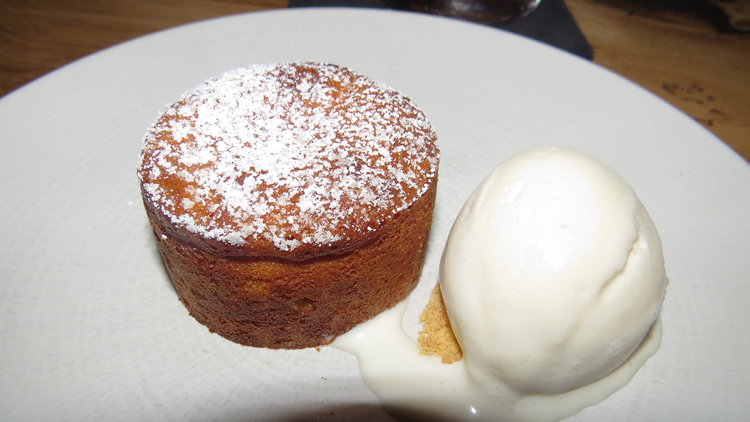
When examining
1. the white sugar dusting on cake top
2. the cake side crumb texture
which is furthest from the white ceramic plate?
the white sugar dusting on cake top

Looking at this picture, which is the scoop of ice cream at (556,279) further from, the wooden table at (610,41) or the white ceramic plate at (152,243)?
the wooden table at (610,41)

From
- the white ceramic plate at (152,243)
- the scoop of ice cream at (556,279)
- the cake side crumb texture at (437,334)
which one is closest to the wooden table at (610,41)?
the white ceramic plate at (152,243)

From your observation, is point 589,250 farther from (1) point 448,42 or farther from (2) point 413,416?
(1) point 448,42

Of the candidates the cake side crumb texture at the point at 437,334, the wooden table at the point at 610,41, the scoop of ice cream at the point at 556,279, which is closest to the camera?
the scoop of ice cream at the point at 556,279

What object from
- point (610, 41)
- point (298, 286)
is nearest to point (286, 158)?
point (298, 286)

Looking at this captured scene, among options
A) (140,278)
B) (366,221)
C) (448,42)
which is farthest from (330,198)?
(448,42)

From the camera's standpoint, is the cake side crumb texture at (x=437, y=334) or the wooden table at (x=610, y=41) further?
the wooden table at (x=610, y=41)
